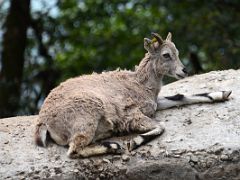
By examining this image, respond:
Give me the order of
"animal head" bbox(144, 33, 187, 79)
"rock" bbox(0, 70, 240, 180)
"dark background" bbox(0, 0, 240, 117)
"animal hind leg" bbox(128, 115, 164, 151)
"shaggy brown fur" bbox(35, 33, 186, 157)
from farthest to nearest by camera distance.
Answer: "dark background" bbox(0, 0, 240, 117) < "animal head" bbox(144, 33, 187, 79) < "animal hind leg" bbox(128, 115, 164, 151) < "shaggy brown fur" bbox(35, 33, 186, 157) < "rock" bbox(0, 70, 240, 180)

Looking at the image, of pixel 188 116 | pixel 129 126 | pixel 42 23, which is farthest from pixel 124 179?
pixel 42 23

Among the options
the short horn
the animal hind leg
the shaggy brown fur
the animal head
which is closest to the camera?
the shaggy brown fur

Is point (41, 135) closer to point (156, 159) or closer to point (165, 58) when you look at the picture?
point (156, 159)

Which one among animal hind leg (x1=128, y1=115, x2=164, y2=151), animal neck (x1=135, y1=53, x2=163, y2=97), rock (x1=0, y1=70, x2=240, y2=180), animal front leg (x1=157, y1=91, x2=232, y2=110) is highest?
animal neck (x1=135, y1=53, x2=163, y2=97)

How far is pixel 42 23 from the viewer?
22.4 m

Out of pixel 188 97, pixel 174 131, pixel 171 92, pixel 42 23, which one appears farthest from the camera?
pixel 42 23

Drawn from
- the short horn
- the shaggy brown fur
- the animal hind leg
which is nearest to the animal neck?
the shaggy brown fur

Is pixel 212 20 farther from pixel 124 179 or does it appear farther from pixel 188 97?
pixel 124 179

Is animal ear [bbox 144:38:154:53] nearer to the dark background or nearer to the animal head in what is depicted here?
the animal head

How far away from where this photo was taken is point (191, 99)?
12.0 m

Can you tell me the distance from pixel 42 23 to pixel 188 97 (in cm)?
1107

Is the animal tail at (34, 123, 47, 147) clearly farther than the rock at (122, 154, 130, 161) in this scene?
Yes

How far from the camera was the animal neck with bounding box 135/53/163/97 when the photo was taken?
11891 mm

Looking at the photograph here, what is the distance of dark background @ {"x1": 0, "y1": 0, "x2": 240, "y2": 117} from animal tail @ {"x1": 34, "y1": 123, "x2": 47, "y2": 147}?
312 inches
